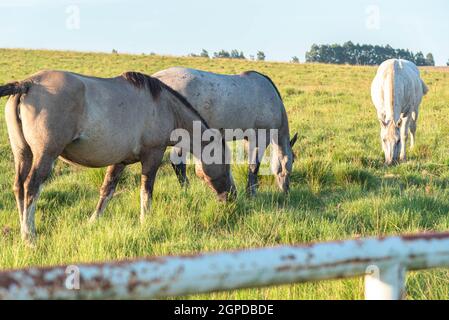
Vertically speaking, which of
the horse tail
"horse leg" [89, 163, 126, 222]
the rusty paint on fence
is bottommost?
"horse leg" [89, 163, 126, 222]

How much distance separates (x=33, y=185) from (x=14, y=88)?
0.87 metres

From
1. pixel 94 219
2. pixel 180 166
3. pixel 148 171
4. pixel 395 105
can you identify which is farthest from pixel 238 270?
pixel 395 105

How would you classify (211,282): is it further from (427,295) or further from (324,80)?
(324,80)

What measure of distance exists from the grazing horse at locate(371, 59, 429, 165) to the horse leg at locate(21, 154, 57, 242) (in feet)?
18.9

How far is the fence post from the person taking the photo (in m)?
1.05

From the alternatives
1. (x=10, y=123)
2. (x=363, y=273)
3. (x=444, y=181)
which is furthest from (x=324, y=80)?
(x=363, y=273)

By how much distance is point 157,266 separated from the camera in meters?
0.87

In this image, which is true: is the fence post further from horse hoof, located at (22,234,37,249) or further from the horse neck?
the horse neck

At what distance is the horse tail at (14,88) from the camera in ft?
12.8

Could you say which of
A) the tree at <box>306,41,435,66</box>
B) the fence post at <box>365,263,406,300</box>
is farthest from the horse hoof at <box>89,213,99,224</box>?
the tree at <box>306,41,435,66</box>

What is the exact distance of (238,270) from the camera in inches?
35.6

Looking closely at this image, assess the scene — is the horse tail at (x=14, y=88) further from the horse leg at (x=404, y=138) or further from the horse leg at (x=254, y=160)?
the horse leg at (x=404, y=138)

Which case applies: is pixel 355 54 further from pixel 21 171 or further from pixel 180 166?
pixel 21 171
